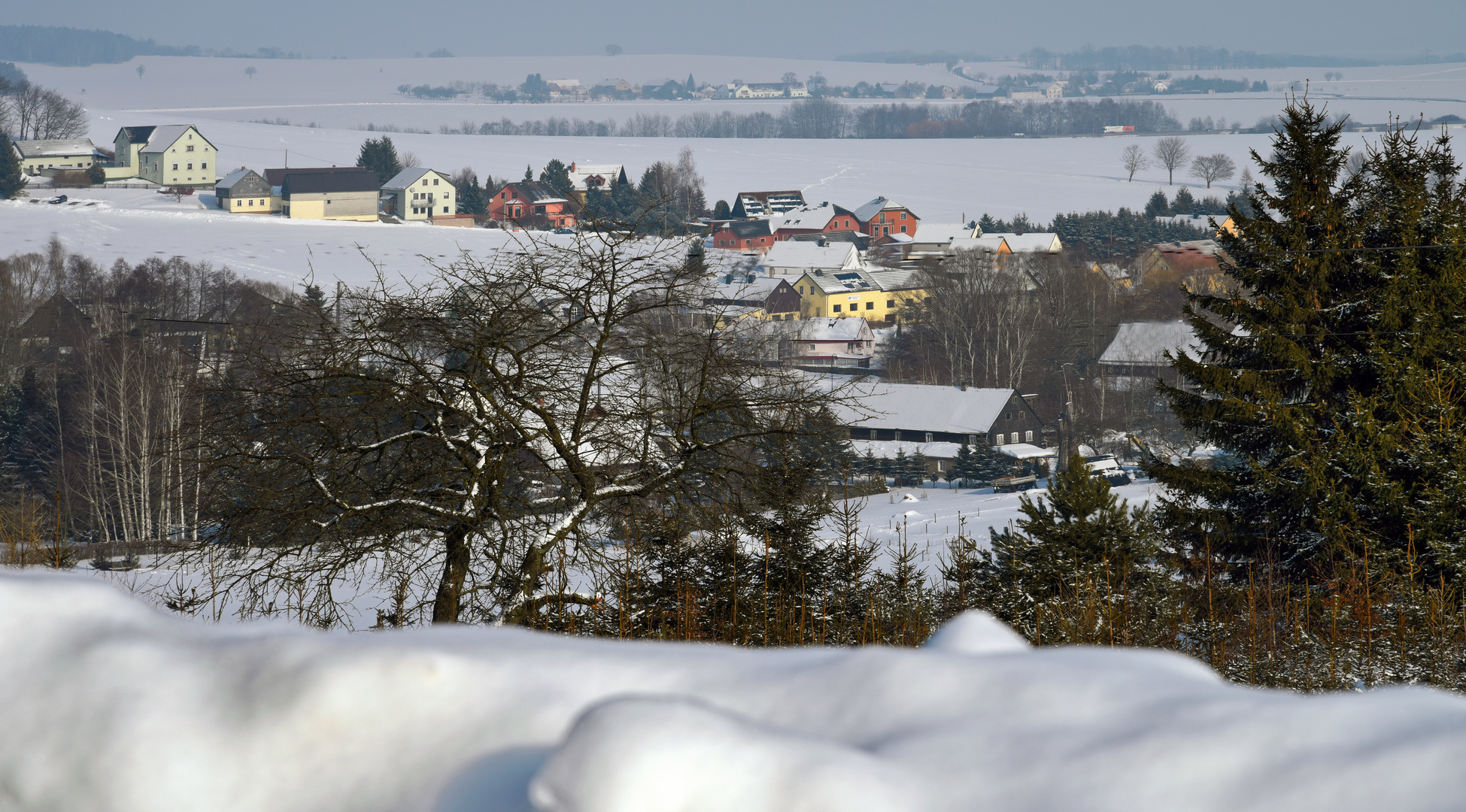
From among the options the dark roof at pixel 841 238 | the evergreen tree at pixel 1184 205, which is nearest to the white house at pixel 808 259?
the dark roof at pixel 841 238

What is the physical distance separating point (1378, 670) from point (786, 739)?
680 cm

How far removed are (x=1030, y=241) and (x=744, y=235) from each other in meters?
23.5

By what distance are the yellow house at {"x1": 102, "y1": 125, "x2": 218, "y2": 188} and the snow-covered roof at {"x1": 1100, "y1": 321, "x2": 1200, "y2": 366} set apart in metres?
78.9

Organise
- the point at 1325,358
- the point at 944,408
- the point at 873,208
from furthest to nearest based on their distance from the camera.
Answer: the point at 873,208 → the point at 944,408 → the point at 1325,358

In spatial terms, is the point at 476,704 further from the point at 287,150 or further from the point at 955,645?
the point at 287,150

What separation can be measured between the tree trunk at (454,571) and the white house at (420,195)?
290 feet

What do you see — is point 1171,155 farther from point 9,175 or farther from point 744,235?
point 9,175

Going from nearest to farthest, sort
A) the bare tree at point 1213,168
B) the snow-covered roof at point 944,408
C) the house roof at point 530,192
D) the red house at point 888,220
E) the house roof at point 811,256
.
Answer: the snow-covered roof at point 944,408 < the house roof at point 811,256 < the house roof at point 530,192 < the red house at point 888,220 < the bare tree at point 1213,168

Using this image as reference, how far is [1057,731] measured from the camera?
1.18 metres

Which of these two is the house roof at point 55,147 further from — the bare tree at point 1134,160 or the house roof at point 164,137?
the bare tree at point 1134,160

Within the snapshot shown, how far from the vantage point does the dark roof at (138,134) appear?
102188 millimetres

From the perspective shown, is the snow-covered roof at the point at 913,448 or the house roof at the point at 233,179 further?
the house roof at the point at 233,179

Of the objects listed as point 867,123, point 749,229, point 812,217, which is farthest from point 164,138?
point 867,123

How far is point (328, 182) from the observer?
8938 centimetres
